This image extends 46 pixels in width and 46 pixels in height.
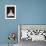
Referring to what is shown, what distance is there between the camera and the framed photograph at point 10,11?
4.01 meters

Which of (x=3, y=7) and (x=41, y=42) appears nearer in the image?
(x=41, y=42)

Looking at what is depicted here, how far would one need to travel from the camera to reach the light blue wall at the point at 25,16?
3998mm

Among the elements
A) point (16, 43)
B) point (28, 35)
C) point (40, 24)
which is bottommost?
point (16, 43)

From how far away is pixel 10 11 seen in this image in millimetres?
4035

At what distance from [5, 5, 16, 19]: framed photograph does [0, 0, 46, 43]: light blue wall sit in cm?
9

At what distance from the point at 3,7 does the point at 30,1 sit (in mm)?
Answer: 874

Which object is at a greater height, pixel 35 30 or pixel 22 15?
pixel 22 15

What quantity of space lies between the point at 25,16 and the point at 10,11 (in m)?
0.50

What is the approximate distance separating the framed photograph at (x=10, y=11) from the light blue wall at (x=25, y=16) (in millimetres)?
95

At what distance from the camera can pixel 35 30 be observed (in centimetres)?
390

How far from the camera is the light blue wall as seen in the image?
3998 millimetres

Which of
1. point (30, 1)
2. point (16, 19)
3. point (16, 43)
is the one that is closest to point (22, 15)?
point (16, 19)

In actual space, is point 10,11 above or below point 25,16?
above

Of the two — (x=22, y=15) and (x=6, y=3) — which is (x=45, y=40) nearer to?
(x=22, y=15)
